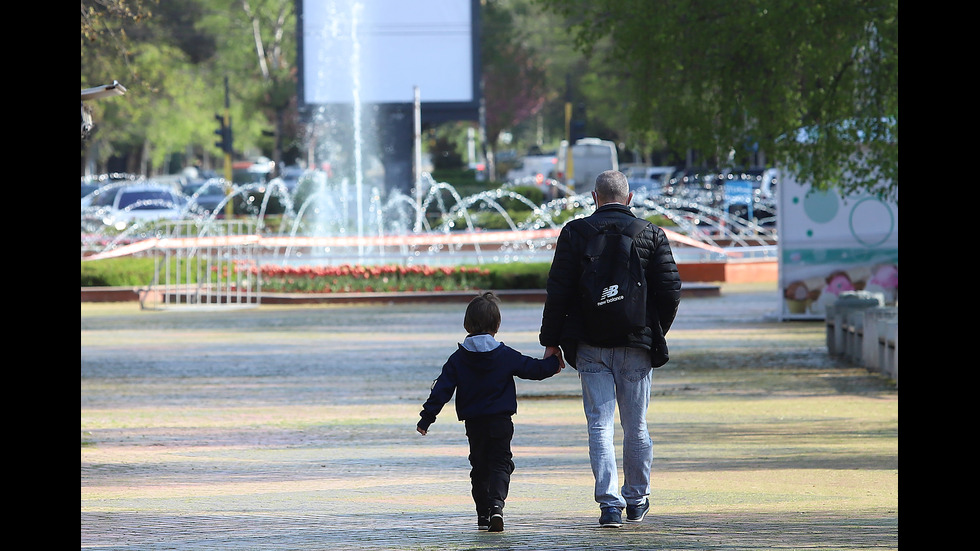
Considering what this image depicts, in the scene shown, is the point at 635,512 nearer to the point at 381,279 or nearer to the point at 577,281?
the point at 577,281

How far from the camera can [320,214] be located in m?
44.8

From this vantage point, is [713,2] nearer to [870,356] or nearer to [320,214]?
[870,356]

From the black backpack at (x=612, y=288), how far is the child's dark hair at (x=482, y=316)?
433mm

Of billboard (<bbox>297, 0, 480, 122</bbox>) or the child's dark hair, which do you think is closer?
the child's dark hair

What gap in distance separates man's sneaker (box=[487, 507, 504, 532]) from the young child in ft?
0.17

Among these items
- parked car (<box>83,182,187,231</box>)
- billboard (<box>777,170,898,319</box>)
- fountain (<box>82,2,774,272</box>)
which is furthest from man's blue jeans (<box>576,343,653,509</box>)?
parked car (<box>83,182,187,231</box>)

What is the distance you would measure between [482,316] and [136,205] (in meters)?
38.4

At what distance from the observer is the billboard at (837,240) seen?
19469 millimetres

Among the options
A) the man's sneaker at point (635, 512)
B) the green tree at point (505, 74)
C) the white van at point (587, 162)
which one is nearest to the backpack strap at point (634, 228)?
the man's sneaker at point (635, 512)

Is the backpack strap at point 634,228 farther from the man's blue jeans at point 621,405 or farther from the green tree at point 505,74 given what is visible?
the green tree at point 505,74

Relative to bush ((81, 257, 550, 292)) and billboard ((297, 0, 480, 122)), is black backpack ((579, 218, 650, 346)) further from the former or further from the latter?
billboard ((297, 0, 480, 122))

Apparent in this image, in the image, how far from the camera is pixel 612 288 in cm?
736

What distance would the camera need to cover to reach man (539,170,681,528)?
7449 millimetres
